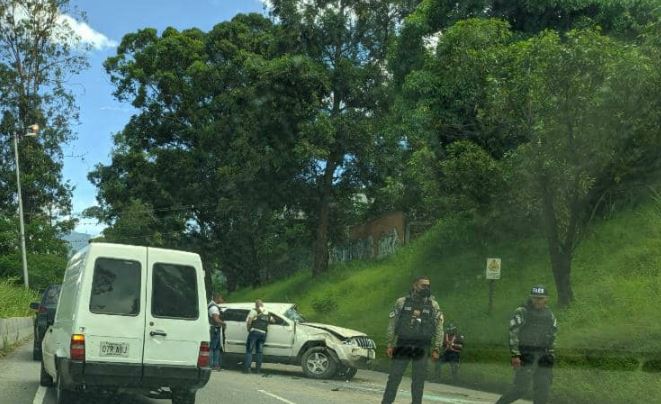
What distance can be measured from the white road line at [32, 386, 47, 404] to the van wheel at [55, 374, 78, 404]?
14.3 inches

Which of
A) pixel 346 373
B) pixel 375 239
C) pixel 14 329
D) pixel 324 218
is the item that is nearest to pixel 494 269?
pixel 346 373

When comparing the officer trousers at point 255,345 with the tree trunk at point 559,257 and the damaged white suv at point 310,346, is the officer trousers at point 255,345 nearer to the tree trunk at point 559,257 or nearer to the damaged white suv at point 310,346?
the damaged white suv at point 310,346

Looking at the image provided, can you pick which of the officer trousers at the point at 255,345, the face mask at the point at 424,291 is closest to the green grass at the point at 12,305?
the officer trousers at the point at 255,345

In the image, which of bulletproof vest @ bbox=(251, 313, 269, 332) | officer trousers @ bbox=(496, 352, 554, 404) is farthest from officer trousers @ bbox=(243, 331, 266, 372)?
officer trousers @ bbox=(496, 352, 554, 404)

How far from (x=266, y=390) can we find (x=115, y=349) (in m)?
4.82

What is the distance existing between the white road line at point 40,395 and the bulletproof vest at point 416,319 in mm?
4894

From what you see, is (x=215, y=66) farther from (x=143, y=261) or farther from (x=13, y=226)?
(x=143, y=261)

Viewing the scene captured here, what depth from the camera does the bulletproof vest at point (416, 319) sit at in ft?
31.4

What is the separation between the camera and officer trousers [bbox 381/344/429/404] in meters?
9.48

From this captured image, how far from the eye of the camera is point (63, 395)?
9414 mm

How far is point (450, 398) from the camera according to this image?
1354 centimetres

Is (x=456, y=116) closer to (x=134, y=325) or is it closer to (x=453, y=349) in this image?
(x=453, y=349)

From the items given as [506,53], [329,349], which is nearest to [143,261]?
[329,349]

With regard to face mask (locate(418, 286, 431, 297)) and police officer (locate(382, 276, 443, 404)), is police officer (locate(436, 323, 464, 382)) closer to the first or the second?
police officer (locate(382, 276, 443, 404))
